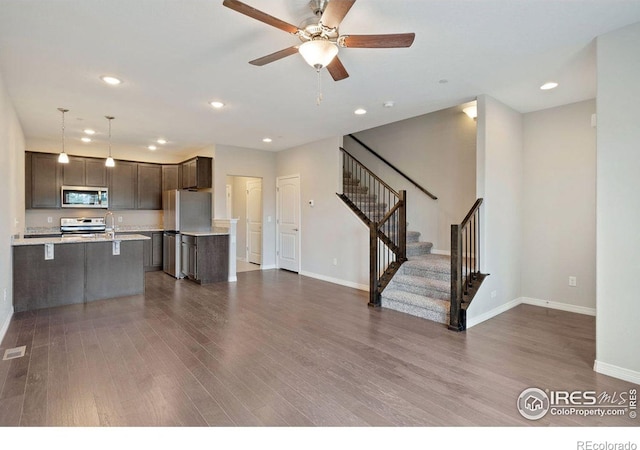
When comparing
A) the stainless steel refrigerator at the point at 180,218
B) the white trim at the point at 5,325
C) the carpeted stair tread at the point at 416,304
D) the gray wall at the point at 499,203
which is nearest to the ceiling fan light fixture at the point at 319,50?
the gray wall at the point at 499,203

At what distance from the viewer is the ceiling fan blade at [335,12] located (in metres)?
1.94

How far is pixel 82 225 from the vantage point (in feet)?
23.2

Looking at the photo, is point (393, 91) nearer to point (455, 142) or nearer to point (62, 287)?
point (455, 142)

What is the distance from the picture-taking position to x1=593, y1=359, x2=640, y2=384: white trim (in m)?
2.57

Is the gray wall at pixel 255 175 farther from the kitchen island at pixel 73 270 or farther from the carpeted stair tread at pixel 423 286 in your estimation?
the carpeted stair tread at pixel 423 286

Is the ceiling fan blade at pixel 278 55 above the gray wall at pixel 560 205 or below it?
above

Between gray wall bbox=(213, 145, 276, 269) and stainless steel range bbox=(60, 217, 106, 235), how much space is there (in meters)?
2.71

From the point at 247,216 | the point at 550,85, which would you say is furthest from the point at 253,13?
the point at 247,216

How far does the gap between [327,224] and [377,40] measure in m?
4.38

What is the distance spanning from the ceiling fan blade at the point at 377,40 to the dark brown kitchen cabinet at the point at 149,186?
267 inches

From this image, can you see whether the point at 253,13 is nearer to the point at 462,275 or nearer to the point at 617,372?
the point at 462,275

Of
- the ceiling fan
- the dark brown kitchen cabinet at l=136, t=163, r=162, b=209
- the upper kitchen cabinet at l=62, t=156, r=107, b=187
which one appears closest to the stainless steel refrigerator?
the dark brown kitchen cabinet at l=136, t=163, r=162, b=209

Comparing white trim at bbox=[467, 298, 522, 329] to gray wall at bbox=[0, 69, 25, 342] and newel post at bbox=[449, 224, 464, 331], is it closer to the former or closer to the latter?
newel post at bbox=[449, 224, 464, 331]

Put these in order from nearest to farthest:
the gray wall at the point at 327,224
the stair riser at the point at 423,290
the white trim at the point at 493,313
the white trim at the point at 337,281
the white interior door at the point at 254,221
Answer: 1. the white trim at the point at 493,313
2. the stair riser at the point at 423,290
3. the white trim at the point at 337,281
4. the gray wall at the point at 327,224
5. the white interior door at the point at 254,221
